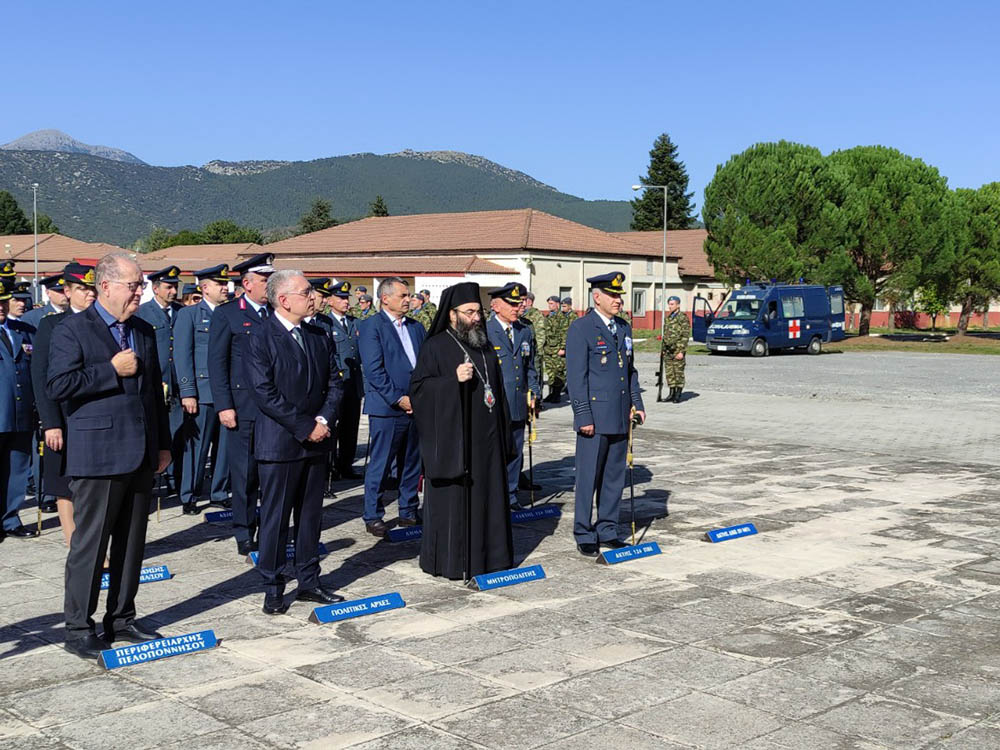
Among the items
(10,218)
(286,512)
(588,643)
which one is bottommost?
(588,643)

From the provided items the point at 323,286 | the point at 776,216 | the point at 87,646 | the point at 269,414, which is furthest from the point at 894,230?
the point at 87,646

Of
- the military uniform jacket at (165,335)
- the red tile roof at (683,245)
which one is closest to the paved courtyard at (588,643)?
the military uniform jacket at (165,335)

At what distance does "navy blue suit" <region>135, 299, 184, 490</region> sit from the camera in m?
9.96

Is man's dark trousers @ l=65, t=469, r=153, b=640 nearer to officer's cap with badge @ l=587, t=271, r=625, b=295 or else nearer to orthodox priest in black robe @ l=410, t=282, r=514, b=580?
orthodox priest in black robe @ l=410, t=282, r=514, b=580

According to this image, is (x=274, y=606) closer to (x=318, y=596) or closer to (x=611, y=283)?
(x=318, y=596)

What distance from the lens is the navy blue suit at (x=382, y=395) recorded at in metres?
8.91

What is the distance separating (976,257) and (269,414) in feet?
172

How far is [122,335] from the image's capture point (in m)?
5.84

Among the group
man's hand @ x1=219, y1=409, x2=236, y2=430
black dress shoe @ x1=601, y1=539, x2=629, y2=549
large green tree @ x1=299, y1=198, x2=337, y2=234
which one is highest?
large green tree @ x1=299, y1=198, x2=337, y2=234

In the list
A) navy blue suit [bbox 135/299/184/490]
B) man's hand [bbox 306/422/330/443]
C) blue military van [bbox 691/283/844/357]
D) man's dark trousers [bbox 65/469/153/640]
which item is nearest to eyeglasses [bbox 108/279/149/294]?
man's dark trousers [bbox 65/469/153/640]

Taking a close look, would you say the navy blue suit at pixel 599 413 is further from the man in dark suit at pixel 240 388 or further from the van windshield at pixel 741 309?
the van windshield at pixel 741 309

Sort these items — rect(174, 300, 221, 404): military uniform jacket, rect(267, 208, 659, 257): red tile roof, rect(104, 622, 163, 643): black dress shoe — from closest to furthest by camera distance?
rect(104, 622, 163, 643): black dress shoe, rect(174, 300, 221, 404): military uniform jacket, rect(267, 208, 659, 257): red tile roof

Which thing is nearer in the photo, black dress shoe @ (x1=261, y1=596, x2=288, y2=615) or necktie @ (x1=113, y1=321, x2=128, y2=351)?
necktie @ (x1=113, y1=321, x2=128, y2=351)

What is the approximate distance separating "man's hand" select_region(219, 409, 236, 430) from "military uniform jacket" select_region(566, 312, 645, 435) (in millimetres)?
2507
